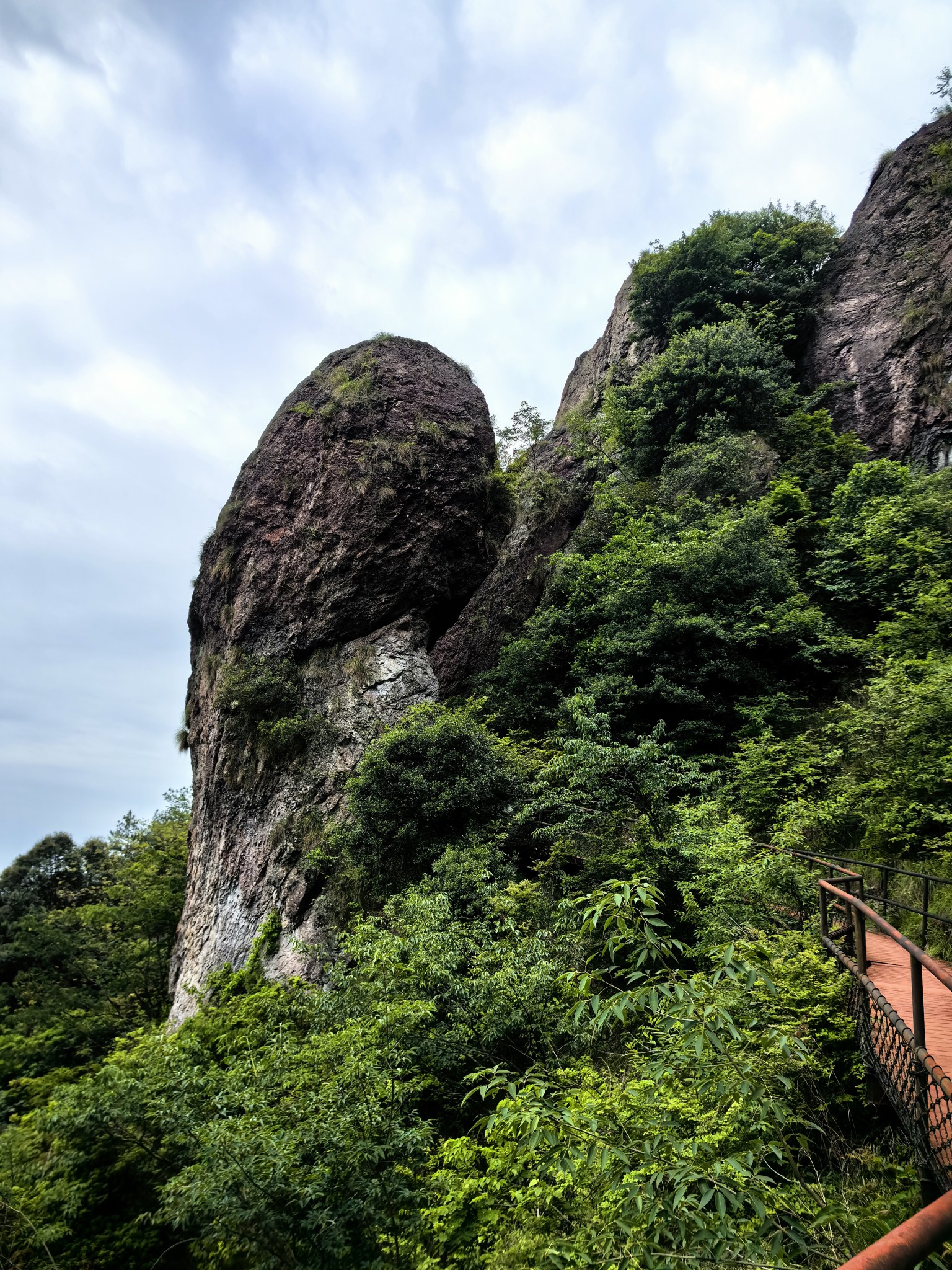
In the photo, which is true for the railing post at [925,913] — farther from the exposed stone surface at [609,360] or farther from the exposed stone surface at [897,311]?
the exposed stone surface at [609,360]

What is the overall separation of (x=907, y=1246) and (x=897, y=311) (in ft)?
74.8

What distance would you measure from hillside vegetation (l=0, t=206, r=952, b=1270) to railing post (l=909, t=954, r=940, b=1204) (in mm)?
356

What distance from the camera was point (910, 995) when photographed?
4.39m

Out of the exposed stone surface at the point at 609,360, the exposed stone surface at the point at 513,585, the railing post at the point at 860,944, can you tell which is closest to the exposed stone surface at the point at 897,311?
the exposed stone surface at the point at 609,360

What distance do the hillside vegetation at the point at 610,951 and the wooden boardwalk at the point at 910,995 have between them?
450mm

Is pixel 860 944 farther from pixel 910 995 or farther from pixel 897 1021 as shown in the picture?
pixel 897 1021

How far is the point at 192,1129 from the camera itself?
488 cm

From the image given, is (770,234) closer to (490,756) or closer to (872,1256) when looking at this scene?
(490,756)

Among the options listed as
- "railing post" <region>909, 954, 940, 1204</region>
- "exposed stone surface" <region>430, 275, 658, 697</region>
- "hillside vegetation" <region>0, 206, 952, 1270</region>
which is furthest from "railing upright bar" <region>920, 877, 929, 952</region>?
"exposed stone surface" <region>430, 275, 658, 697</region>

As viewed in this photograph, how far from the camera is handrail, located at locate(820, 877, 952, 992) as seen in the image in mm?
2221

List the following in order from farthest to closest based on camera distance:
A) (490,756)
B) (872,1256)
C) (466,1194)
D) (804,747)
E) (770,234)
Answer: (770,234), (490,756), (804,747), (466,1194), (872,1256)

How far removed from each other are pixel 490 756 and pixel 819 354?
54.7 ft

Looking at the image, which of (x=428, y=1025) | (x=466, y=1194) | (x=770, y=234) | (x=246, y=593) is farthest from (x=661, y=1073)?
(x=770, y=234)

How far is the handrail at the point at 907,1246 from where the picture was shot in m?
1.03
